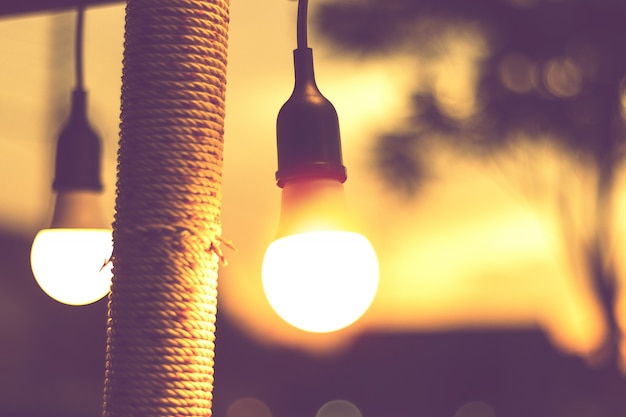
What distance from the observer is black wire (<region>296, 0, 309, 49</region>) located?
44.8 inches

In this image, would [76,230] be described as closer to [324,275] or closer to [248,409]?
[324,275]

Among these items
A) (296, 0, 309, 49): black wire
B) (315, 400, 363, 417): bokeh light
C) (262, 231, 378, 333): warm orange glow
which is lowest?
(262, 231, 378, 333): warm orange glow

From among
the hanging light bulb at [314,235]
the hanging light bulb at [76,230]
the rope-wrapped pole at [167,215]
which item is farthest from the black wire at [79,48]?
the hanging light bulb at [314,235]

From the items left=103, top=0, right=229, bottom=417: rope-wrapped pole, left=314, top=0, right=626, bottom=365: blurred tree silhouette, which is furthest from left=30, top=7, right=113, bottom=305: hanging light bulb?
left=314, top=0, right=626, bottom=365: blurred tree silhouette

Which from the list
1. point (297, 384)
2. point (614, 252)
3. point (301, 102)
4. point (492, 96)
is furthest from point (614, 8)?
point (297, 384)

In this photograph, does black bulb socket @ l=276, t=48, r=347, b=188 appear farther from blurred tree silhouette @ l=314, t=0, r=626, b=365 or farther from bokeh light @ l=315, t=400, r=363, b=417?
bokeh light @ l=315, t=400, r=363, b=417

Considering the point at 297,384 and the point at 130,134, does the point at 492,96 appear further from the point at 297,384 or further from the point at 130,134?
the point at 297,384

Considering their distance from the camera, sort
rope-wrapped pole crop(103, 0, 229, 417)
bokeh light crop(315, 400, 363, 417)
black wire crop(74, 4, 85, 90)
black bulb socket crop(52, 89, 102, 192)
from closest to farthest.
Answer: rope-wrapped pole crop(103, 0, 229, 417)
black wire crop(74, 4, 85, 90)
black bulb socket crop(52, 89, 102, 192)
bokeh light crop(315, 400, 363, 417)

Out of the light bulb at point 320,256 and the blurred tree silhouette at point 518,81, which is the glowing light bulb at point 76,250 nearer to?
the light bulb at point 320,256

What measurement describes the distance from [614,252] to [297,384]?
37.6m

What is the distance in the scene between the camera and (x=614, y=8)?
775 cm

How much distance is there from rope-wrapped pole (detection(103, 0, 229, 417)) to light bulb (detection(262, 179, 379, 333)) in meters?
0.09

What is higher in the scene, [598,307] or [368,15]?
[368,15]

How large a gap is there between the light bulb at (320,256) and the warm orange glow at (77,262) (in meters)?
0.53
